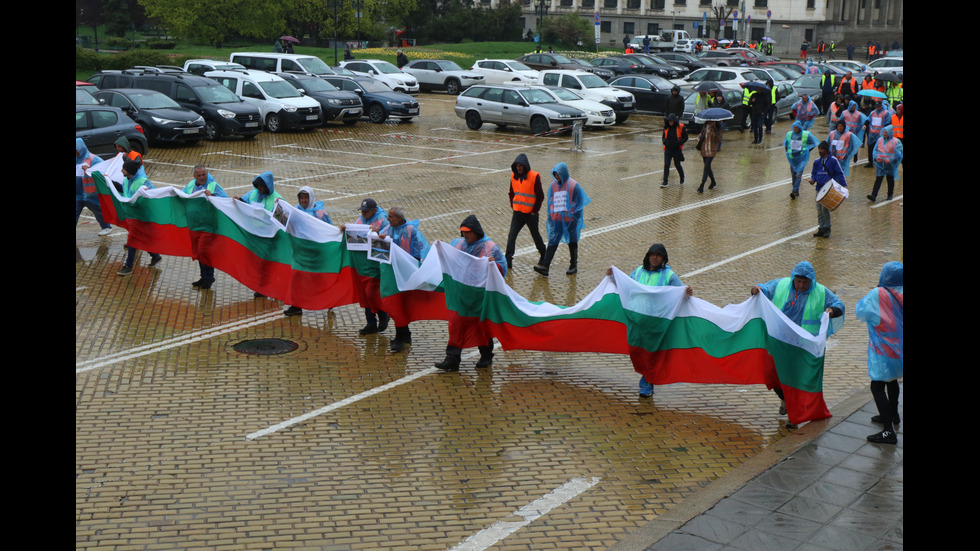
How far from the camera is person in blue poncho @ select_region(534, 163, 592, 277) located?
13.9 metres

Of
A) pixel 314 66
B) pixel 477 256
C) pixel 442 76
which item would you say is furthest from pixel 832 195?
pixel 442 76

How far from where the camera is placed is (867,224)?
18219 mm

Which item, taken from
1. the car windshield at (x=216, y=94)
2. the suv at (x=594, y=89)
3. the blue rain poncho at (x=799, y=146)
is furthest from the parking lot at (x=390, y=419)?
the suv at (x=594, y=89)

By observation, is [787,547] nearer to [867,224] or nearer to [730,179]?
[867,224]

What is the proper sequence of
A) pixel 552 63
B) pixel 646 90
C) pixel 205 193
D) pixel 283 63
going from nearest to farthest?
1. pixel 205 193
2. pixel 646 90
3. pixel 283 63
4. pixel 552 63

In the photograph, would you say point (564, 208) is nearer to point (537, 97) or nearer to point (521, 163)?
point (521, 163)

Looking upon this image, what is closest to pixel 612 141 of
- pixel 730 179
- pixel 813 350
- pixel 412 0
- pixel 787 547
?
pixel 730 179

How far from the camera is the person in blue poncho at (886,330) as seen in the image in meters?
8.34

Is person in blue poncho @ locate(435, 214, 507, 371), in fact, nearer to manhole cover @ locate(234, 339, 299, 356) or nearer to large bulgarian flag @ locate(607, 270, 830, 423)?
large bulgarian flag @ locate(607, 270, 830, 423)

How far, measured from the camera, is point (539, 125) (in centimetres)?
2930

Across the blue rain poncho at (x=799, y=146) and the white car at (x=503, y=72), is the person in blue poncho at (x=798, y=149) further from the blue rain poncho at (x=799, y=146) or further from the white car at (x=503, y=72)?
the white car at (x=503, y=72)

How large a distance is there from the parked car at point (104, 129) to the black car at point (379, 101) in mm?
10010

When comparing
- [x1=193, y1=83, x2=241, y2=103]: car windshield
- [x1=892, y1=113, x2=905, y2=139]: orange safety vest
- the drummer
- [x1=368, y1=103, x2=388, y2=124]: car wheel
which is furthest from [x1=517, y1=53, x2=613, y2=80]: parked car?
the drummer

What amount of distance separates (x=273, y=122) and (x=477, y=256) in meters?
19.7
